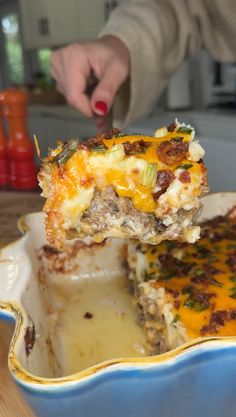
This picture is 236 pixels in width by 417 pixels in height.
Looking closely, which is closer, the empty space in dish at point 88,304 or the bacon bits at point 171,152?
the bacon bits at point 171,152

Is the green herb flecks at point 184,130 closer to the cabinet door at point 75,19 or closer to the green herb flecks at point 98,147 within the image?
the green herb flecks at point 98,147

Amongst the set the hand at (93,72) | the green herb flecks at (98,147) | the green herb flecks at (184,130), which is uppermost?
the hand at (93,72)

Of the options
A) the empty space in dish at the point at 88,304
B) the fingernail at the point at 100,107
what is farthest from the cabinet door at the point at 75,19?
the empty space in dish at the point at 88,304

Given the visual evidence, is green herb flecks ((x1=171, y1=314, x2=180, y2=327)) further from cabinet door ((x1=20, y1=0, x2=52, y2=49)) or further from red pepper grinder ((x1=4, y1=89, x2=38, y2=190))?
cabinet door ((x1=20, y1=0, x2=52, y2=49))

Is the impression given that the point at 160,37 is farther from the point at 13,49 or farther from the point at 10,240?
the point at 13,49

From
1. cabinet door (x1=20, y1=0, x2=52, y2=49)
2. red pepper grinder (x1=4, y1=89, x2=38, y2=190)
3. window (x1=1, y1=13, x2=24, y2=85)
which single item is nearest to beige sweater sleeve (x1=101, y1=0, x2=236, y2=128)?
red pepper grinder (x1=4, y1=89, x2=38, y2=190)

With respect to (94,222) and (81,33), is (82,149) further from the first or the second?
(81,33)

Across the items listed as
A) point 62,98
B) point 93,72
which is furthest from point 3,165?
point 62,98
